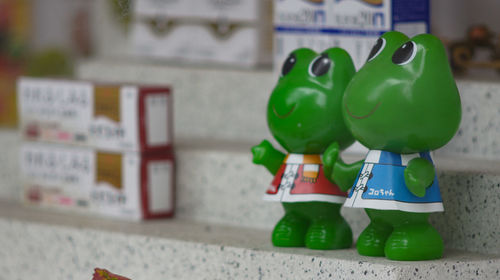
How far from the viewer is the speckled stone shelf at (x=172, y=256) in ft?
4.65

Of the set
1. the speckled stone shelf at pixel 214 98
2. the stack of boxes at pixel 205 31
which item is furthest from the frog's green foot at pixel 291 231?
the stack of boxes at pixel 205 31

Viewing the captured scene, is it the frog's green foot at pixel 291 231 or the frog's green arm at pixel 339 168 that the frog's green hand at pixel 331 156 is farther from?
the frog's green foot at pixel 291 231

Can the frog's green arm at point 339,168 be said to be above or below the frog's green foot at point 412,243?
above

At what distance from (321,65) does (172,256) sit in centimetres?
46

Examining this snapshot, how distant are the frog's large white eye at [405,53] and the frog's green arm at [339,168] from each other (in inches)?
7.2

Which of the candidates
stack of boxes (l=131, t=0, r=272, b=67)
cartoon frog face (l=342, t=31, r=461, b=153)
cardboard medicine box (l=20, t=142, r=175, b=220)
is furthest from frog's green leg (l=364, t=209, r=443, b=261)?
stack of boxes (l=131, t=0, r=272, b=67)

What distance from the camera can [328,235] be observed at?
151cm

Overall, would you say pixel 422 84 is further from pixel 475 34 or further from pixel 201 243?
pixel 475 34

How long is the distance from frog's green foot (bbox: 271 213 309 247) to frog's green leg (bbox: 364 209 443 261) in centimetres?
17

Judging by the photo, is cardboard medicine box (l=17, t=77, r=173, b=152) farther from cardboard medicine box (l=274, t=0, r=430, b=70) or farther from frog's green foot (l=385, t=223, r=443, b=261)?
frog's green foot (l=385, t=223, r=443, b=261)

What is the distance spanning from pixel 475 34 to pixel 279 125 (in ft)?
2.87

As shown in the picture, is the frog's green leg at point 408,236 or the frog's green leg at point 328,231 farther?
the frog's green leg at point 328,231

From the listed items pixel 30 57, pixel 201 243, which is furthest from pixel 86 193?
pixel 30 57

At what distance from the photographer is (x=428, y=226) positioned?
4.64ft
